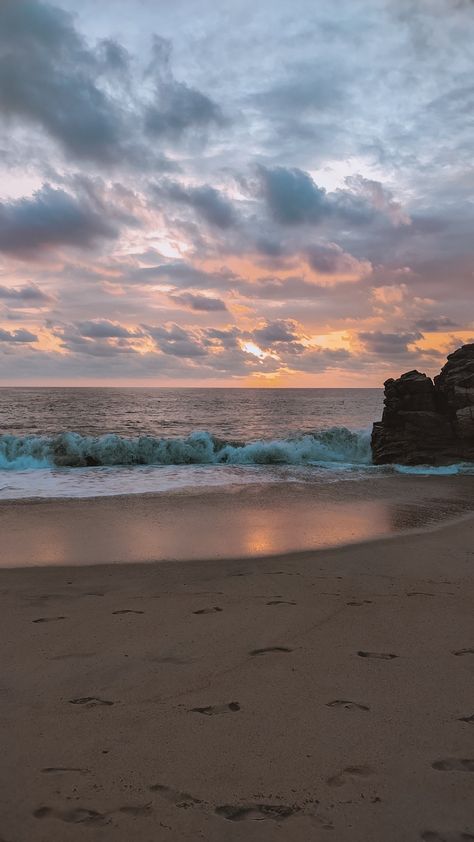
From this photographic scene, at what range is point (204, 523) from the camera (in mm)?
9867

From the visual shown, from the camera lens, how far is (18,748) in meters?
3.11

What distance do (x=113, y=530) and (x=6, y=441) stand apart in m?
13.2

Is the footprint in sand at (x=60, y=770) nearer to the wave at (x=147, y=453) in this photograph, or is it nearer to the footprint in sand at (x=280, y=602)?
the footprint in sand at (x=280, y=602)

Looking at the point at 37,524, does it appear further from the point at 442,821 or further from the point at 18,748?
the point at 442,821

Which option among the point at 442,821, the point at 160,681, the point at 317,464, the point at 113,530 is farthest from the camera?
the point at 317,464

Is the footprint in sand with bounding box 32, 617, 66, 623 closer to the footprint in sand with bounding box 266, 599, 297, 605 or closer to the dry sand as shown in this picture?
the dry sand

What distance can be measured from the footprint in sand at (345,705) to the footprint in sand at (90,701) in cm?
150

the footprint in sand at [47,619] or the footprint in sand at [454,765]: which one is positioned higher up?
the footprint in sand at [454,765]

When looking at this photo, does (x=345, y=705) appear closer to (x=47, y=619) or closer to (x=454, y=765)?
(x=454, y=765)

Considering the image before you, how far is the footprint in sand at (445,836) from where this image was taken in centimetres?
248

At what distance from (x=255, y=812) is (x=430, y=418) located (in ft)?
64.6

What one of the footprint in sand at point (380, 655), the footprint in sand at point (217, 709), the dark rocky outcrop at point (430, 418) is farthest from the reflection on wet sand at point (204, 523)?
the dark rocky outcrop at point (430, 418)

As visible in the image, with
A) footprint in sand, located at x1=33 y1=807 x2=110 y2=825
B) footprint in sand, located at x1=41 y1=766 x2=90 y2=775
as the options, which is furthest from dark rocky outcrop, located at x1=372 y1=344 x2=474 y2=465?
footprint in sand, located at x1=33 y1=807 x2=110 y2=825

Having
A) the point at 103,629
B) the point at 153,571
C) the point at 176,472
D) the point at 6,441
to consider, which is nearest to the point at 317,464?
the point at 176,472
